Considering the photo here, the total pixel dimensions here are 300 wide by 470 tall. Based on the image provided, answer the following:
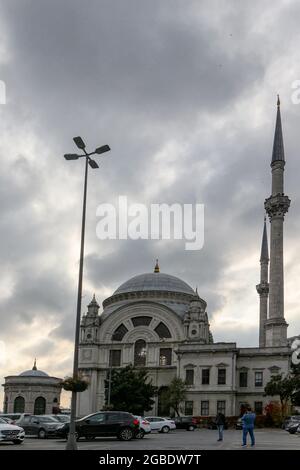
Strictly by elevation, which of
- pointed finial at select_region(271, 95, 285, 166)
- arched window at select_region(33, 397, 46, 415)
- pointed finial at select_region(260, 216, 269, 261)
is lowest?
arched window at select_region(33, 397, 46, 415)

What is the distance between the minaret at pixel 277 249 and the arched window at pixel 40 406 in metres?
36.5

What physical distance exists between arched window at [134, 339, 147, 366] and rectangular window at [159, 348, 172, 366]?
2069 millimetres

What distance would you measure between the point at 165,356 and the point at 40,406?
24.0 meters

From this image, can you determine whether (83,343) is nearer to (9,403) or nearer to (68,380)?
(9,403)

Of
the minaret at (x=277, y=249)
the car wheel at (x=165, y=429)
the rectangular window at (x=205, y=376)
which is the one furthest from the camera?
the rectangular window at (x=205, y=376)

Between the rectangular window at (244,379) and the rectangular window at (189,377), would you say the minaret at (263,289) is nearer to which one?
the rectangular window at (244,379)

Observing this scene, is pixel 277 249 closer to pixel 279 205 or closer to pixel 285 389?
pixel 279 205

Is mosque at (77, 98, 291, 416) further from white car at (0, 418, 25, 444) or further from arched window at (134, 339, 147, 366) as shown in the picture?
white car at (0, 418, 25, 444)

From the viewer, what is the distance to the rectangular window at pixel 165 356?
2950 inches

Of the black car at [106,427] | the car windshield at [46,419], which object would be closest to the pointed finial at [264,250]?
the car windshield at [46,419]

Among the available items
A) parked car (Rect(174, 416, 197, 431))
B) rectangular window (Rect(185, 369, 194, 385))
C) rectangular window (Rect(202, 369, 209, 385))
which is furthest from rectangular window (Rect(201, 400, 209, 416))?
parked car (Rect(174, 416, 197, 431))

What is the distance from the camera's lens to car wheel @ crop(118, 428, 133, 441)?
2881 cm

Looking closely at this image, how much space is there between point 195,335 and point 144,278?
1542 centimetres
